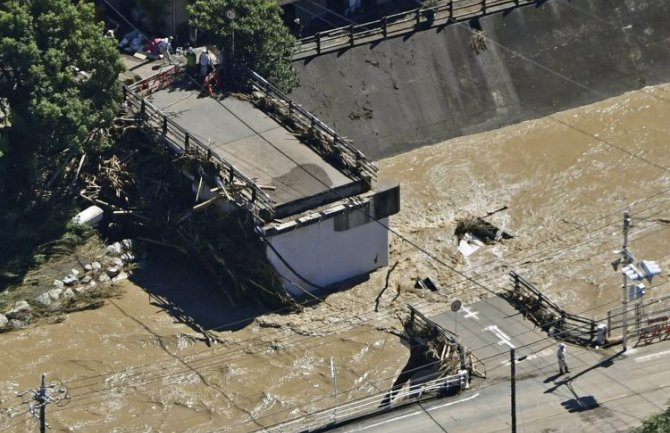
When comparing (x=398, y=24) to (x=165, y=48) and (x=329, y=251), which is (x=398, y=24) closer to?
(x=165, y=48)

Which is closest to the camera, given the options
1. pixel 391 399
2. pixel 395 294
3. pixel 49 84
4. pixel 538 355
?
pixel 391 399

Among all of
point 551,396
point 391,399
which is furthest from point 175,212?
point 551,396

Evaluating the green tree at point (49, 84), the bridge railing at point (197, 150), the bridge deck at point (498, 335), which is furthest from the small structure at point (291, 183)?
the bridge deck at point (498, 335)

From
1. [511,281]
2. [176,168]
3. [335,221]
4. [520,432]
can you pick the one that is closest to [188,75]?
[176,168]

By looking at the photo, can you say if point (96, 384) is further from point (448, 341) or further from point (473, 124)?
point (473, 124)

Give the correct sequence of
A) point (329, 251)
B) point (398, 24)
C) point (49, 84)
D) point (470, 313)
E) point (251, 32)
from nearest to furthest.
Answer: point (470, 313)
point (49, 84)
point (329, 251)
point (251, 32)
point (398, 24)

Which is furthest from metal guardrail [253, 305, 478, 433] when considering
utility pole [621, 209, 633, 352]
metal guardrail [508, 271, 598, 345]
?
utility pole [621, 209, 633, 352]

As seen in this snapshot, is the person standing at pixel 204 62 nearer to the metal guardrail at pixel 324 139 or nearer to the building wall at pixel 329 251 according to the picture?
the metal guardrail at pixel 324 139
